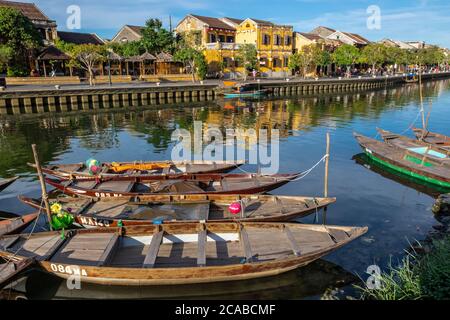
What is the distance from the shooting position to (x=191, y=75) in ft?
216

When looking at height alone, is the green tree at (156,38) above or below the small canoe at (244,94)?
above

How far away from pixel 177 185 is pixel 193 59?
2005 inches

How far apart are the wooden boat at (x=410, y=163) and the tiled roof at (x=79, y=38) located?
2433 inches

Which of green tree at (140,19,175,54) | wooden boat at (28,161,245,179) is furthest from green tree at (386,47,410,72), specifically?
wooden boat at (28,161,245,179)

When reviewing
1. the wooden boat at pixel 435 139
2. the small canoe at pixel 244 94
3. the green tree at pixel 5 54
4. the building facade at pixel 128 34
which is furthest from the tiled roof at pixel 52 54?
the wooden boat at pixel 435 139

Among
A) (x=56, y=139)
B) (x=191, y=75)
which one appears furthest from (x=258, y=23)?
(x=56, y=139)

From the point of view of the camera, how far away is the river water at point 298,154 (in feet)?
38.8

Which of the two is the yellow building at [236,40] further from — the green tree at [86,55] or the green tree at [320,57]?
the green tree at [86,55]

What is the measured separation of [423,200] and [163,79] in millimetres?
53147

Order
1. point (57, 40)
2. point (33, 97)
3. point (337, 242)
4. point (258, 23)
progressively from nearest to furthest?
1. point (337, 242)
2. point (33, 97)
3. point (57, 40)
4. point (258, 23)

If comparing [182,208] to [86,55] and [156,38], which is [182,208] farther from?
[156,38]

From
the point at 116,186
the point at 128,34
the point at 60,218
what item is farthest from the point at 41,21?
the point at 60,218

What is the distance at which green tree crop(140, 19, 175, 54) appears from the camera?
65.6 metres
